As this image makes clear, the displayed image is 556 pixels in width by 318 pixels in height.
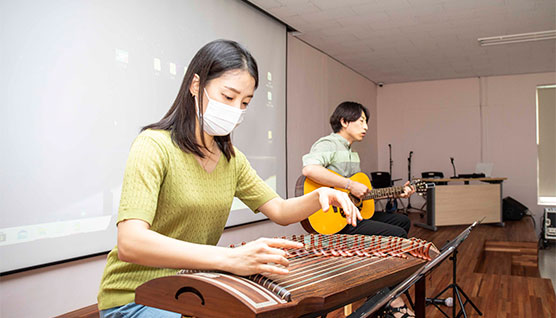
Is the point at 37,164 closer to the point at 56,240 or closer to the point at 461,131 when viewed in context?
the point at 56,240

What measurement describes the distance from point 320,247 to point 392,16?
4424 mm

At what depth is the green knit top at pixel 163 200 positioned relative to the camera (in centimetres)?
100

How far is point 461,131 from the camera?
8.73 m

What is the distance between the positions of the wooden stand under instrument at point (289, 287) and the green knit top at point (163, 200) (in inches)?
7.2

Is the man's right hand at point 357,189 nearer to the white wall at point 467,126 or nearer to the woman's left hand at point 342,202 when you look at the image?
the woman's left hand at point 342,202

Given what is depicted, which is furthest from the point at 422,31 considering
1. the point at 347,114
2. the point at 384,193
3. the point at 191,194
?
the point at 191,194

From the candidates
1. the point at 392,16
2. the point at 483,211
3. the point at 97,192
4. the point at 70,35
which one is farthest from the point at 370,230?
the point at 483,211

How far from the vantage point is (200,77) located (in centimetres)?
120

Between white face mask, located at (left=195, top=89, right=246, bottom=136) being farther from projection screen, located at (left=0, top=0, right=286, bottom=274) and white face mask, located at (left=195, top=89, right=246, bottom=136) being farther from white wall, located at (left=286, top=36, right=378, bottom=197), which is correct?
white wall, located at (left=286, top=36, right=378, bottom=197)

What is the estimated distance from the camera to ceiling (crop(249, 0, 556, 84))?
465 cm

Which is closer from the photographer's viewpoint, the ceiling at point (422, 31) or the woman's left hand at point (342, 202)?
the woman's left hand at point (342, 202)

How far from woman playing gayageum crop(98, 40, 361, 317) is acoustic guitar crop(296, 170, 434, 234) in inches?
53.8

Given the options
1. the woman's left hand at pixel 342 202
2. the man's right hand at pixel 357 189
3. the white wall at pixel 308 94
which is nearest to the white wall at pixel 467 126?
the white wall at pixel 308 94

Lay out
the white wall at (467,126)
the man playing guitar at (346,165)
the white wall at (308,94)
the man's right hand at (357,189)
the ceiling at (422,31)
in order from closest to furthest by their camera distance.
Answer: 1. the man playing guitar at (346,165)
2. the man's right hand at (357,189)
3. the ceiling at (422,31)
4. the white wall at (308,94)
5. the white wall at (467,126)
